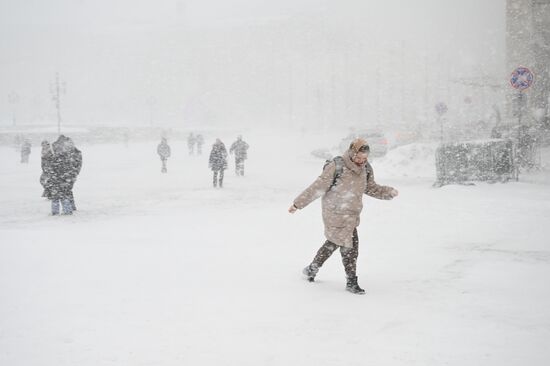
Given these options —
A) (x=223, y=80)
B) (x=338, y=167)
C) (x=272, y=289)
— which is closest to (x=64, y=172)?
(x=272, y=289)

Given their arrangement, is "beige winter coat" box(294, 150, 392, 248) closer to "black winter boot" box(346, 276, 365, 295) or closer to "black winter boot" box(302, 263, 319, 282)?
"black winter boot" box(346, 276, 365, 295)

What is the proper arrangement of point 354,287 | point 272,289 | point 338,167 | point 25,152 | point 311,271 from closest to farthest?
point 338,167 < point 354,287 < point 272,289 < point 311,271 < point 25,152

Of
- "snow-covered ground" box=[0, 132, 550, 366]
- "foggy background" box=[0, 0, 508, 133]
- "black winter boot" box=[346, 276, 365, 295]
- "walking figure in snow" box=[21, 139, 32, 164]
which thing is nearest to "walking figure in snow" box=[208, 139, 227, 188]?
"snow-covered ground" box=[0, 132, 550, 366]

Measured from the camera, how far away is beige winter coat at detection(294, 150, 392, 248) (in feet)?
17.7

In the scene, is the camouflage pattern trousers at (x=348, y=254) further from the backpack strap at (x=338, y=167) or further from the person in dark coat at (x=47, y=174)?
the person in dark coat at (x=47, y=174)

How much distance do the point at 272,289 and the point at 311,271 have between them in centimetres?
55

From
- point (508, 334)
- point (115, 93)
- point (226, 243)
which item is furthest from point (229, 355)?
point (115, 93)

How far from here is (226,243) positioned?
8.69 meters

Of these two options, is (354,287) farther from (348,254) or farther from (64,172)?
(64,172)

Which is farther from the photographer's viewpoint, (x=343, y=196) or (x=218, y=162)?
(x=218, y=162)

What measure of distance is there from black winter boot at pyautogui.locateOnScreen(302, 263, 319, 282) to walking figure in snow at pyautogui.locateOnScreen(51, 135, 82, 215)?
310 inches

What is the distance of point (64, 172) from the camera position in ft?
39.4

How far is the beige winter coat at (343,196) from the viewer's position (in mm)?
5410

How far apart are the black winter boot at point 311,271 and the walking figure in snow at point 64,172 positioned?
7.87m
